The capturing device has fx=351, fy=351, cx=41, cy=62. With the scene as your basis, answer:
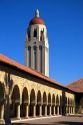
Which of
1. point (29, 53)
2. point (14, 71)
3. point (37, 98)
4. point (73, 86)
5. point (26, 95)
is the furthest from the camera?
point (29, 53)

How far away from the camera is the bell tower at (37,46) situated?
86.9 m

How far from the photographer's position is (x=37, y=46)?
88812 millimetres

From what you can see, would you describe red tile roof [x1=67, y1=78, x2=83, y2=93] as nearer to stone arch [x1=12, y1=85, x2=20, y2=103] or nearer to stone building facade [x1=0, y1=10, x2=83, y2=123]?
stone building facade [x1=0, y1=10, x2=83, y2=123]

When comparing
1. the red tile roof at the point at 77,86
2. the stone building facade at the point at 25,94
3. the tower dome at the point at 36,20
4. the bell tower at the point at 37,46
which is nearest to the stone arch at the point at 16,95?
the stone building facade at the point at 25,94

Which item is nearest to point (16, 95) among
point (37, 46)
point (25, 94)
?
point (25, 94)

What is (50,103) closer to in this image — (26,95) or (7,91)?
(26,95)

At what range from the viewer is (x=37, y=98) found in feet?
113

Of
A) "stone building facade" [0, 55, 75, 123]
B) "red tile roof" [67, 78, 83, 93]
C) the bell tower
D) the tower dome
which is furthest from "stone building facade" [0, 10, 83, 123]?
the tower dome

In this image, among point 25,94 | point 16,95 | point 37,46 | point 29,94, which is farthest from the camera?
point 37,46

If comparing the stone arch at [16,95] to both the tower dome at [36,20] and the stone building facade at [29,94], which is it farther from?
A: the tower dome at [36,20]

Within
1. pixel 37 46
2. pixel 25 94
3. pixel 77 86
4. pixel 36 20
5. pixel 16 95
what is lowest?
pixel 16 95

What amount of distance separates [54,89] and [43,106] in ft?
14.5

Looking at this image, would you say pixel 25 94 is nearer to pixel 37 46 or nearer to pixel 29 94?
pixel 29 94

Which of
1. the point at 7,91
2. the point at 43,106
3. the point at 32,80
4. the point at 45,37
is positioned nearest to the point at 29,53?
the point at 45,37
